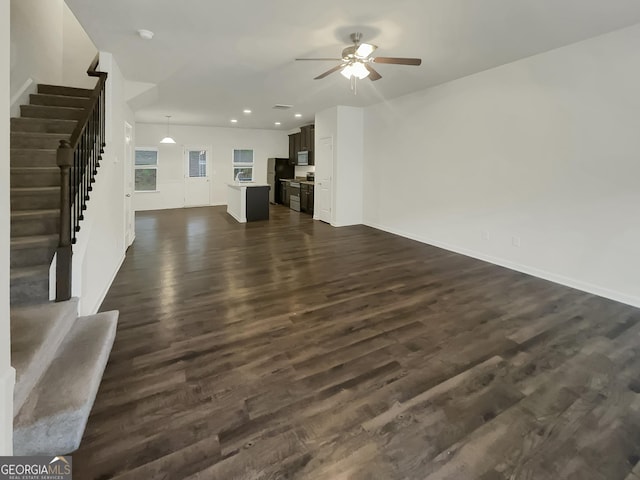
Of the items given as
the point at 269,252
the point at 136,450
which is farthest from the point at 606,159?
the point at 136,450

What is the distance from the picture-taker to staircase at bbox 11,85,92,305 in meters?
2.46

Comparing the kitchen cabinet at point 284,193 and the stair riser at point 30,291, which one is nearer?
the stair riser at point 30,291

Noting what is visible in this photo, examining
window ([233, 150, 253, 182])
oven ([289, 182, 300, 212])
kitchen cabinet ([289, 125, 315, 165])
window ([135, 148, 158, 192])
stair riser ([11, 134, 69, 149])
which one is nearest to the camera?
stair riser ([11, 134, 69, 149])

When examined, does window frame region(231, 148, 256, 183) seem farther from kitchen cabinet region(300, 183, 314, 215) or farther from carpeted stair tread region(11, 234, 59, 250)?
carpeted stair tread region(11, 234, 59, 250)

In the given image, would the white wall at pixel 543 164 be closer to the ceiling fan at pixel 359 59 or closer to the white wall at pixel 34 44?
the ceiling fan at pixel 359 59

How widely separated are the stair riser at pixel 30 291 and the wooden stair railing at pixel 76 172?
83mm

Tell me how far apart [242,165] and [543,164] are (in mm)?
9395

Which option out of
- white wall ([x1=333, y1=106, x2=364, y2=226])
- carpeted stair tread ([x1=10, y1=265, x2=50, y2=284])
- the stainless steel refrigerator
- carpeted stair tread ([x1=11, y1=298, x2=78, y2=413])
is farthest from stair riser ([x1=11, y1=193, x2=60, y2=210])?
the stainless steel refrigerator

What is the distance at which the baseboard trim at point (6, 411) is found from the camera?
1345mm

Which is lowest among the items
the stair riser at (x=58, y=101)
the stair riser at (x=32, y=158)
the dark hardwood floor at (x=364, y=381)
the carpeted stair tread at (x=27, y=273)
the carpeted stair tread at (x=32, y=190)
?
the dark hardwood floor at (x=364, y=381)

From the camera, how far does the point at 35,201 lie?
3.09 m

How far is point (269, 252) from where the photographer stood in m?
5.45

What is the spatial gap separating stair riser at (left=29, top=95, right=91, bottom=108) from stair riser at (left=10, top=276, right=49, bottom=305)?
2.96m

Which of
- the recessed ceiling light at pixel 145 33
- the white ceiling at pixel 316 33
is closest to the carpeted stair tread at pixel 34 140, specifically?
the white ceiling at pixel 316 33
